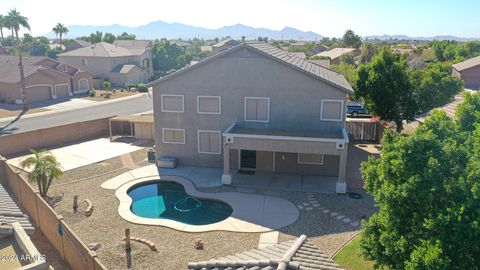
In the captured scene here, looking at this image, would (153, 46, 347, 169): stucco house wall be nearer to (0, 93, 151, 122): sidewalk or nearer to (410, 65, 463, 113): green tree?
(410, 65, 463, 113): green tree

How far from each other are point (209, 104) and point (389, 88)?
14.2 m

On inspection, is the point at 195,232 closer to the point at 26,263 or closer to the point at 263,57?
the point at 26,263

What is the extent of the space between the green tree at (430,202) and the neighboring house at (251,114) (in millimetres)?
12168

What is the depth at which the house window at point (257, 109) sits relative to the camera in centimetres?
2623

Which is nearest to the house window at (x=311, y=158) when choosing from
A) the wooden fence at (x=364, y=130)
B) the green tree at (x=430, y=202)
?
the wooden fence at (x=364, y=130)

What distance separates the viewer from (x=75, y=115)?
4659cm

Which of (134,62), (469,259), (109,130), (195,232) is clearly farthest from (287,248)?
(134,62)

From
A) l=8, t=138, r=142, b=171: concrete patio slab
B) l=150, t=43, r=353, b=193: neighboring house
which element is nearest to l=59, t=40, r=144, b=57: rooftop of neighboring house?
l=8, t=138, r=142, b=171: concrete patio slab

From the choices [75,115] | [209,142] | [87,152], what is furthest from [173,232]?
[75,115]

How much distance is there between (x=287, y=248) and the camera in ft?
41.2

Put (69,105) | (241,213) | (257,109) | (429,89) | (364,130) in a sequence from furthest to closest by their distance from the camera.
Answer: (69,105), (364,130), (429,89), (257,109), (241,213)

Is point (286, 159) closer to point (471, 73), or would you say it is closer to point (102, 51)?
point (471, 73)

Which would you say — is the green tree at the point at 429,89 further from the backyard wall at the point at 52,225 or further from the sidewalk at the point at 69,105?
the sidewalk at the point at 69,105

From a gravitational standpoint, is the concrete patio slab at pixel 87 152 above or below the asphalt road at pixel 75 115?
below
